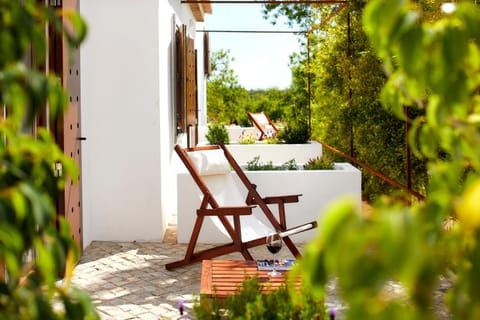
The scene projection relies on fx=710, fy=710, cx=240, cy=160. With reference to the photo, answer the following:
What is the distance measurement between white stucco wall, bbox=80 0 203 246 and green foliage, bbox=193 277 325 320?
363cm

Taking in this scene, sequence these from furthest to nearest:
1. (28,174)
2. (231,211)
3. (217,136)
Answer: (217,136) → (231,211) → (28,174)

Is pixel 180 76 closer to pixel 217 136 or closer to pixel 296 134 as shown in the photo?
pixel 217 136

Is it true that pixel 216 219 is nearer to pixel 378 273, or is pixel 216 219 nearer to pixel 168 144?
pixel 168 144

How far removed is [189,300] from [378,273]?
3.97m

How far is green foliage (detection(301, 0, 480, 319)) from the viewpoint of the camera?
1.09m

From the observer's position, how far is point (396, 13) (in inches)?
51.1

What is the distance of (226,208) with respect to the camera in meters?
5.43

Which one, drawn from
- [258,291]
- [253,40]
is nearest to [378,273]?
[258,291]

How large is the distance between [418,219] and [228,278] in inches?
126

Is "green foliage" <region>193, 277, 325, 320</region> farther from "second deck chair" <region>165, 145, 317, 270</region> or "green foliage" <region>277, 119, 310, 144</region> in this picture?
"green foliage" <region>277, 119, 310, 144</region>

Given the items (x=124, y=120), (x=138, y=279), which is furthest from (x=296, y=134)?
(x=138, y=279)

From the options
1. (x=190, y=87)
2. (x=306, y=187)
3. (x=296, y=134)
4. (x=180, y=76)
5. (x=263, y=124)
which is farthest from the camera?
(x=263, y=124)

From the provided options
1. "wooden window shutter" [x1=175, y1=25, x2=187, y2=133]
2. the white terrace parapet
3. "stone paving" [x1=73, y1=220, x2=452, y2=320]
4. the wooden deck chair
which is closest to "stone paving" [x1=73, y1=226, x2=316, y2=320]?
"stone paving" [x1=73, y1=220, x2=452, y2=320]

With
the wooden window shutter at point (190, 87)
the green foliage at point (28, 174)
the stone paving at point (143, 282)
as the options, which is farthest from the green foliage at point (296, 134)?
the green foliage at point (28, 174)
